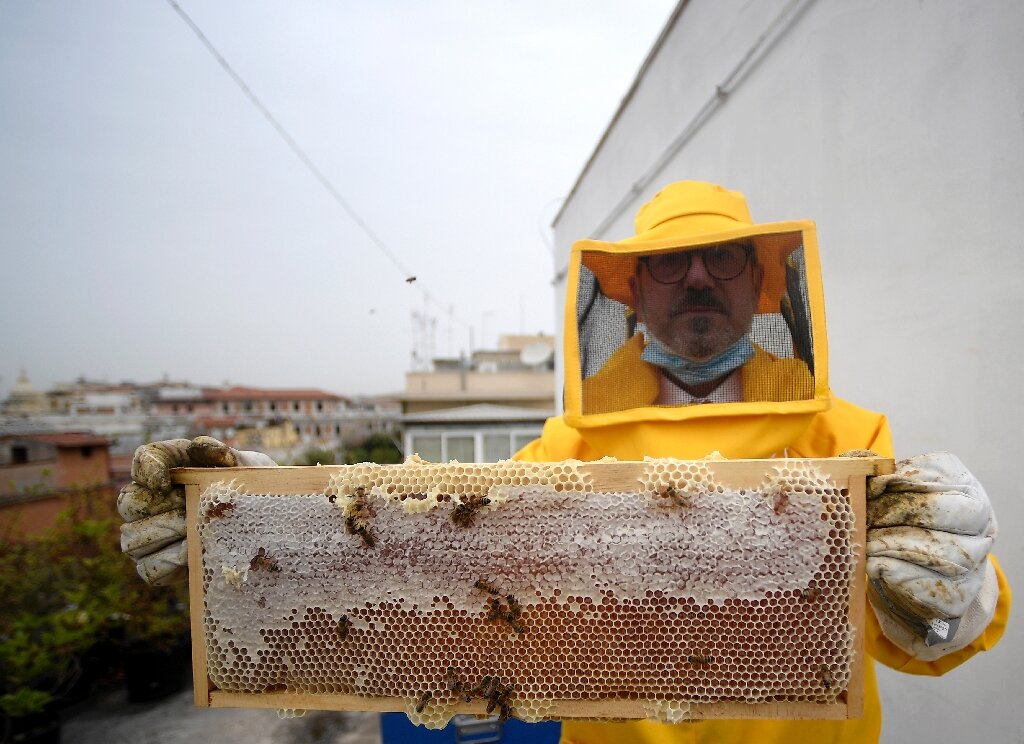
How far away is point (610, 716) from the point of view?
1.46 meters

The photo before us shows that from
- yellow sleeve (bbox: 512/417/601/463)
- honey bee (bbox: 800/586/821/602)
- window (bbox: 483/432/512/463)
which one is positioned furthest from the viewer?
window (bbox: 483/432/512/463)

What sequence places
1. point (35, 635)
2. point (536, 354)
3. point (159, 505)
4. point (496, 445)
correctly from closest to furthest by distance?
1. point (159, 505)
2. point (35, 635)
3. point (496, 445)
4. point (536, 354)

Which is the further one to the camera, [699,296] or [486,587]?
[699,296]

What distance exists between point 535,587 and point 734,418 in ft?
3.15

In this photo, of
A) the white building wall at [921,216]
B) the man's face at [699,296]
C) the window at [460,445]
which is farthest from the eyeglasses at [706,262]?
the window at [460,445]

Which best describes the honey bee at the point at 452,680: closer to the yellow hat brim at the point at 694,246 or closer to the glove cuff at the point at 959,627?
the glove cuff at the point at 959,627

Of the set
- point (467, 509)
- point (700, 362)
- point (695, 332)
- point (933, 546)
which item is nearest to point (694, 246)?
point (695, 332)

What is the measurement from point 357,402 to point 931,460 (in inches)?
849

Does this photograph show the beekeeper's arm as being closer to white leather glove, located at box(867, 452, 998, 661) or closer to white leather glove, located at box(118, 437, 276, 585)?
white leather glove, located at box(867, 452, 998, 661)

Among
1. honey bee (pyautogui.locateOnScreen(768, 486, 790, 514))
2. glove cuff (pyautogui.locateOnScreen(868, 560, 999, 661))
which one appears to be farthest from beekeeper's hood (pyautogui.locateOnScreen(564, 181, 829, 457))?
glove cuff (pyautogui.locateOnScreen(868, 560, 999, 661))

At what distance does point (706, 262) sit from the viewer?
2.00 m

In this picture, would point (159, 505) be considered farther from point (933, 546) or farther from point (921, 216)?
point (921, 216)

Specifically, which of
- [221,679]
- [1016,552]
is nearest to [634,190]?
[1016,552]

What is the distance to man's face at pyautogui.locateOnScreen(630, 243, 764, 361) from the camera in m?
2.00
